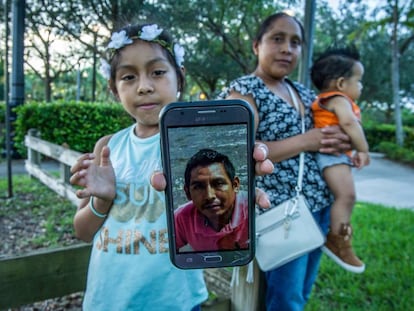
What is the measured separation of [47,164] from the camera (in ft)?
25.7

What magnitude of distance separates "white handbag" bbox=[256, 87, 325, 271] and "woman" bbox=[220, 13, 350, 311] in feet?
0.19

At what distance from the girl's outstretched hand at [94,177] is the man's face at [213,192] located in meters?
0.30

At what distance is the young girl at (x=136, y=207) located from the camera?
1.09 m

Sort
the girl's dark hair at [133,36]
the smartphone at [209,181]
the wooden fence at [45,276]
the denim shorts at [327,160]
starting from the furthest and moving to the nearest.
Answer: the denim shorts at [327,160], the wooden fence at [45,276], the girl's dark hair at [133,36], the smartphone at [209,181]

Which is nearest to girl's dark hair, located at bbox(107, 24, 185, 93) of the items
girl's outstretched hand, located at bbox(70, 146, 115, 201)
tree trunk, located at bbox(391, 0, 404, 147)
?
girl's outstretched hand, located at bbox(70, 146, 115, 201)

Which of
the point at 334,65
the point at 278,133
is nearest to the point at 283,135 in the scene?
the point at 278,133

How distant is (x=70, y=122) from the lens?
8062 mm

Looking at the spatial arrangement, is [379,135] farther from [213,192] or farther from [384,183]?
[213,192]

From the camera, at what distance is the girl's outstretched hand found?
1.03m

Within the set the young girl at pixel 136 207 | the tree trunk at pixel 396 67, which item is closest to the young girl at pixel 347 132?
the young girl at pixel 136 207

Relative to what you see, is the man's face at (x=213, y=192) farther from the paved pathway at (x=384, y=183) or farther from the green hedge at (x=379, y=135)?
the green hedge at (x=379, y=135)

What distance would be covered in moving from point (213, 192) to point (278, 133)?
0.69 metres

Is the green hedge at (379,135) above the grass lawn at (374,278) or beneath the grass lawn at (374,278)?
above

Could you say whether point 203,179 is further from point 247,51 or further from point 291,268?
point 247,51
